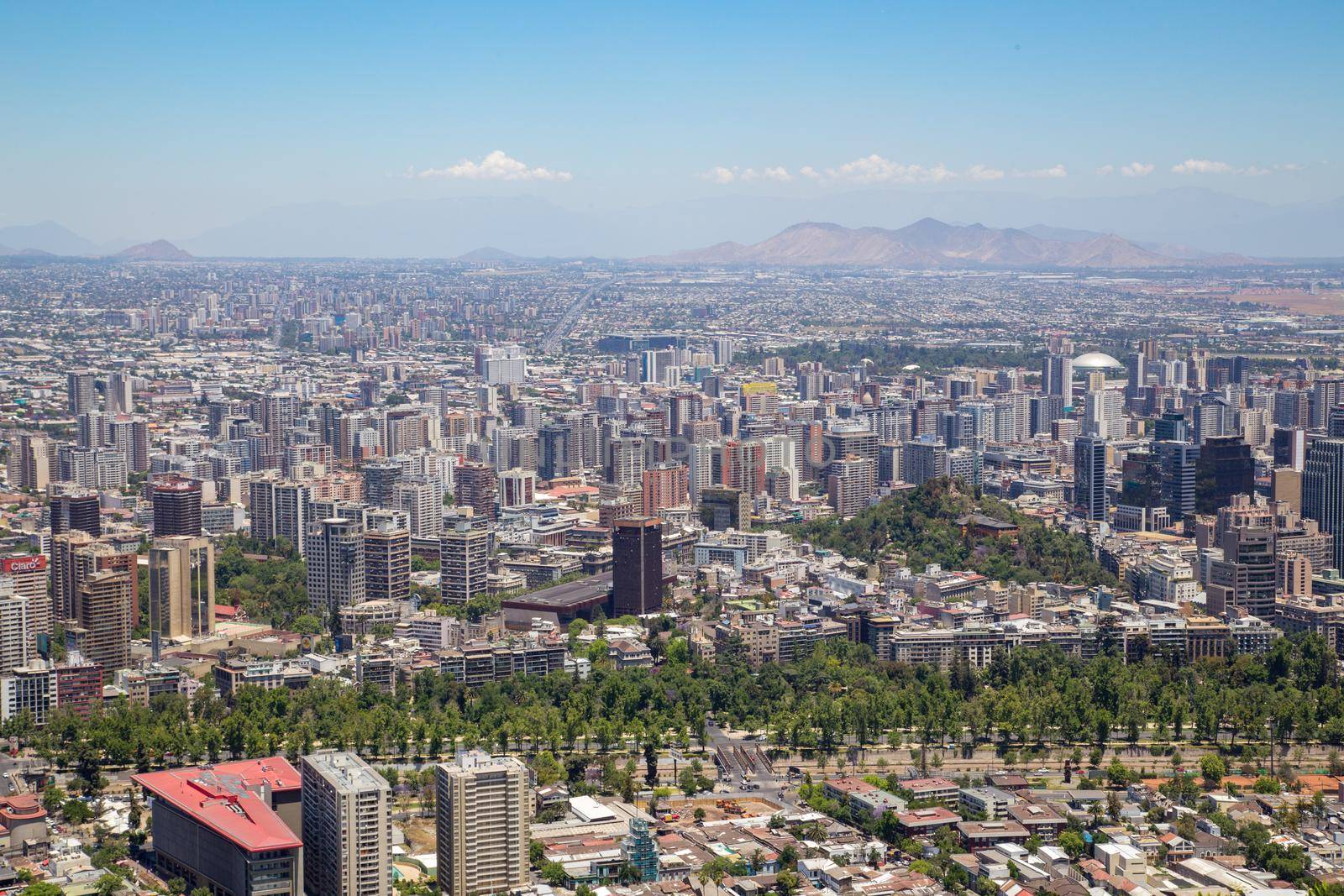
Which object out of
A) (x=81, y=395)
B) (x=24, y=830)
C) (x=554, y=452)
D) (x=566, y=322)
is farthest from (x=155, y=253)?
(x=24, y=830)

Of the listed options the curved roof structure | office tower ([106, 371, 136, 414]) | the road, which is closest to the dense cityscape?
office tower ([106, 371, 136, 414])

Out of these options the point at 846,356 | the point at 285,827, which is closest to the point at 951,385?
the point at 846,356

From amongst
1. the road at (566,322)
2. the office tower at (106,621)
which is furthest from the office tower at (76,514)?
the road at (566,322)

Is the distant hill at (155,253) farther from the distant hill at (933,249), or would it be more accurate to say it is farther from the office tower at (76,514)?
the office tower at (76,514)

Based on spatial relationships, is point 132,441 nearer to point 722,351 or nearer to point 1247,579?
point 1247,579

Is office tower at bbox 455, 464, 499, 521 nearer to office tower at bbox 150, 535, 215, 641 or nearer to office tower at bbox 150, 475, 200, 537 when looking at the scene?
Result: office tower at bbox 150, 475, 200, 537

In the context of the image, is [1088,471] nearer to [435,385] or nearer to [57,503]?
[57,503]
